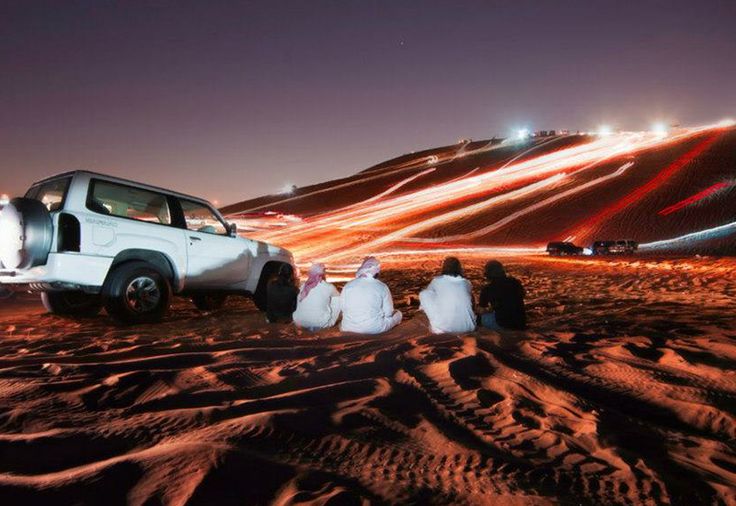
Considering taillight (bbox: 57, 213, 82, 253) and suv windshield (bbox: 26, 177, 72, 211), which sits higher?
suv windshield (bbox: 26, 177, 72, 211)

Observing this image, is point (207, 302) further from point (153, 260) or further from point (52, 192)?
point (52, 192)

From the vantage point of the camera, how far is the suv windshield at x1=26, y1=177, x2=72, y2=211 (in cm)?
651

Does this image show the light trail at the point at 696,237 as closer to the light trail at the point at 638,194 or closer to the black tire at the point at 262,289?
the light trail at the point at 638,194

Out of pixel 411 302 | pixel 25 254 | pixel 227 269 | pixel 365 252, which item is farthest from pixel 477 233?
pixel 25 254

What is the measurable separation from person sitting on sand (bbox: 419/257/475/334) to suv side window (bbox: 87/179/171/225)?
4.43 m

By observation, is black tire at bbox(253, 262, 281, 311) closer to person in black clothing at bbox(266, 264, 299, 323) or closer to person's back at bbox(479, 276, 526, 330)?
person in black clothing at bbox(266, 264, 299, 323)

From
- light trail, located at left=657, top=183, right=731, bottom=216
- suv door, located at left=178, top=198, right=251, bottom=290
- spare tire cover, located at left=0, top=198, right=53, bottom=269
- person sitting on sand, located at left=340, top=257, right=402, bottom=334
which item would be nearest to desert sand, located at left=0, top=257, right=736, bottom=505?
person sitting on sand, located at left=340, top=257, right=402, bottom=334

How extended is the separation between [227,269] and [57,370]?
3995mm

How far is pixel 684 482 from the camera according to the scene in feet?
8.43

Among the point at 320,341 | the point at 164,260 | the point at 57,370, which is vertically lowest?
the point at 320,341

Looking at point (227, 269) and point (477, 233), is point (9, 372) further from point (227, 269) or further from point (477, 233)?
point (477, 233)

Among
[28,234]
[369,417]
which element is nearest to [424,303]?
[369,417]

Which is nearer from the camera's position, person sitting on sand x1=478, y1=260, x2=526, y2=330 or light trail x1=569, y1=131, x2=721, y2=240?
person sitting on sand x1=478, y1=260, x2=526, y2=330

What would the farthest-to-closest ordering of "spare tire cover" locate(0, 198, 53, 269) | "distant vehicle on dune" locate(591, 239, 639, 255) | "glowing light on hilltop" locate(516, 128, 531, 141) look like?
"glowing light on hilltop" locate(516, 128, 531, 141), "distant vehicle on dune" locate(591, 239, 639, 255), "spare tire cover" locate(0, 198, 53, 269)
